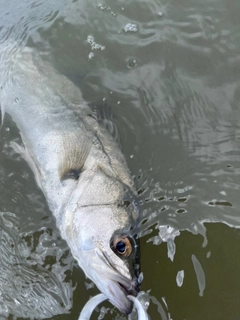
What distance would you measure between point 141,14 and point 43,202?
2269mm

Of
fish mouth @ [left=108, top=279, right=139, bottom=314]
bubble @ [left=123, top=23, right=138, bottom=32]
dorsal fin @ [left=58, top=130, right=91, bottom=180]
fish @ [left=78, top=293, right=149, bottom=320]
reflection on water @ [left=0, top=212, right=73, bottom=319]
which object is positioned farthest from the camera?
bubble @ [left=123, top=23, right=138, bottom=32]

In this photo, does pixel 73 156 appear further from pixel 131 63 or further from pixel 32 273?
pixel 131 63

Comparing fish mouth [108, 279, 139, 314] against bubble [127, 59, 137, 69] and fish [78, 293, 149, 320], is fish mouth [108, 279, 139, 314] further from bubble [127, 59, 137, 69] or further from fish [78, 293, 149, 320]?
bubble [127, 59, 137, 69]

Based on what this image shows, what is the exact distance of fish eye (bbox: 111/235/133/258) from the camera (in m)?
2.87

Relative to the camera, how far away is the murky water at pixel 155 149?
10.7 feet

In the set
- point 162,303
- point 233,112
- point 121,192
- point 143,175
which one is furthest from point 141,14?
point 162,303

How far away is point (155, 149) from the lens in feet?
12.4

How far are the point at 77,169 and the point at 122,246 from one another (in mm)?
789

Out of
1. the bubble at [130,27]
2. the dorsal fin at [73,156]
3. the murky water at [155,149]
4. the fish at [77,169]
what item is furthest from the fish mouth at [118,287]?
the bubble at [130,27]

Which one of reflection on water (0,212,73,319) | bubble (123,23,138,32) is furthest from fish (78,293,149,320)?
bubble (123,23,138,32)

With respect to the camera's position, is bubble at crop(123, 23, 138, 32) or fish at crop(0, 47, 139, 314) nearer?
fish at crop(0, 47, 139, 314)

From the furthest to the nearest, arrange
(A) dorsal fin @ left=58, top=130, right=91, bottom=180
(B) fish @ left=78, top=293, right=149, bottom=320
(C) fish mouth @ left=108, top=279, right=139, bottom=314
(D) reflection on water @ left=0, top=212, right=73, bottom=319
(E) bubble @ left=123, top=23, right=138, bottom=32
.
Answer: (E) bubble @ left=123, top=23, right=138, bottom=32, (A) dorsal fin @ left=58, top=130, right=91, bottom=180, (D) reflection on water @ left=0, top=212, right=73, bottom=319, (B) fish @ left=78, top=293, right=149, bottom=320, (C) fish mouth @ left=108, top=279, right=139, bottom=314

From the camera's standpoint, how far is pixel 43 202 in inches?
140

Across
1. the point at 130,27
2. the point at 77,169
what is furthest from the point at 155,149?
the point at 130,27
